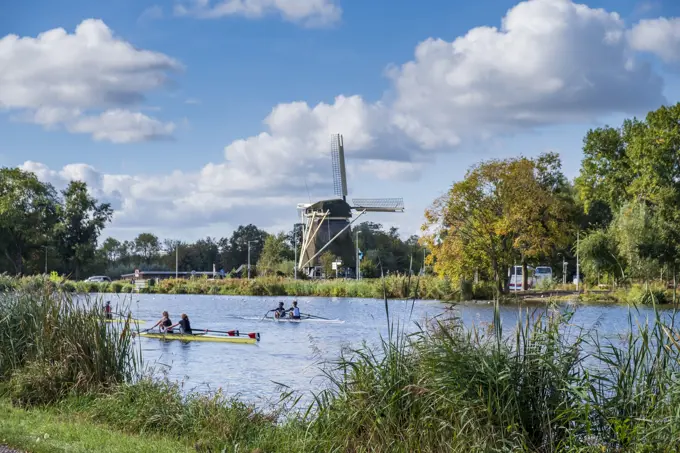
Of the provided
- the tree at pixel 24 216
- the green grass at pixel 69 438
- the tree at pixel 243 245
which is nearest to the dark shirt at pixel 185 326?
the green grass at pixel 69 438

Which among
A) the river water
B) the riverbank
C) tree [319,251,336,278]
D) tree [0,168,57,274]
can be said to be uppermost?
tree [0,168,57,274]

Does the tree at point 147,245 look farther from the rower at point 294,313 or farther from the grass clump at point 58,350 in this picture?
the grass clump at point 58,350

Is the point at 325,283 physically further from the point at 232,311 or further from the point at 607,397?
the point at 607,397

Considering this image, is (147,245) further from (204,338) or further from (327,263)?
(204,338)

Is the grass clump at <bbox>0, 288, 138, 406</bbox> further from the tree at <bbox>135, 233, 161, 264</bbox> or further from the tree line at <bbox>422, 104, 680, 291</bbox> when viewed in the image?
the tree at <bbox>135, 233, 161, 264</bbox>

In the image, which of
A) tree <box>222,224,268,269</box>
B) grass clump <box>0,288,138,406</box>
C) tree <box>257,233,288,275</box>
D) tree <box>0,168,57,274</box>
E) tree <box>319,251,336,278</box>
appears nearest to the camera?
grass clump <box>0,288,138,406</box>

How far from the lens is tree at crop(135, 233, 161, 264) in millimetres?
142625

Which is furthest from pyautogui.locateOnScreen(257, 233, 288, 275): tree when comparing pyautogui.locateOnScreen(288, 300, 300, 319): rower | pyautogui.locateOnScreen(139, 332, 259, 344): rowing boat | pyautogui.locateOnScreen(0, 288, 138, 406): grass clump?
pyautogui.locateOnScreen(0, 288, 138, 406): grass clump

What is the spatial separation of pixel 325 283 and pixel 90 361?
164ft

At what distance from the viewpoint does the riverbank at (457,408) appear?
25.0 ft

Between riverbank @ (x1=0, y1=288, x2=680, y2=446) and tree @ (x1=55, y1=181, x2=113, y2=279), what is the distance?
87738 mm

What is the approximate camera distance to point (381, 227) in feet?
394

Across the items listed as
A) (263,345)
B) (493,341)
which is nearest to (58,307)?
(493,341)

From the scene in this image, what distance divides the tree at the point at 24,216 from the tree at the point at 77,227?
169 centimetres
